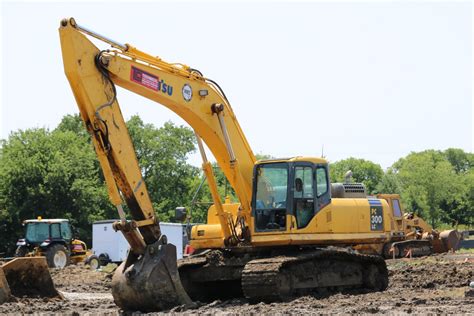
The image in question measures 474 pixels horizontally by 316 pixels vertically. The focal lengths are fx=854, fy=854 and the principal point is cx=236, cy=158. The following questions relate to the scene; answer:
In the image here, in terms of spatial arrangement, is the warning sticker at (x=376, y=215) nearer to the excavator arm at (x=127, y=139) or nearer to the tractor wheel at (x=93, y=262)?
the excavator arm at (x=127, y=139)

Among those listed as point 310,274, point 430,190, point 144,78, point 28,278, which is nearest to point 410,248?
point 310,274

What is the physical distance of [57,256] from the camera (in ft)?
117

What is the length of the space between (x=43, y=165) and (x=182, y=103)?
42.1 metres

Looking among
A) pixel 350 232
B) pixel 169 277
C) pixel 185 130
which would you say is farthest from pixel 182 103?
pixel 185 130

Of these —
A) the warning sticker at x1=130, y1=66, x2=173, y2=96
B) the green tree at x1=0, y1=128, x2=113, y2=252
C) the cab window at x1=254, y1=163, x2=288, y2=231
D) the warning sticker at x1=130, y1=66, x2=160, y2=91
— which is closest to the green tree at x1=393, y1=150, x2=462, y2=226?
the green tree at x1=0, y1=128, x2=113, y2=252

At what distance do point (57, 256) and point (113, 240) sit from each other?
5.23 m

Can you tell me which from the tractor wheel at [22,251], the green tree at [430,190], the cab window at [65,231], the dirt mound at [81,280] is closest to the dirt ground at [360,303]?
the dirt mound at [81,280]

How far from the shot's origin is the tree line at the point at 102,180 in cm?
5538

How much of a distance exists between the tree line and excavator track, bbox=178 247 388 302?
7680 millimetres

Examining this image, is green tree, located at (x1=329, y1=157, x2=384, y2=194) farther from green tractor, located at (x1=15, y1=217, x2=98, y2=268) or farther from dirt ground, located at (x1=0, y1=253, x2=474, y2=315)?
dirt ground, located at (x1=0, y1=253, x2=474, y2=315)

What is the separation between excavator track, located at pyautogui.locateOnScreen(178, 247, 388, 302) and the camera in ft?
51.4

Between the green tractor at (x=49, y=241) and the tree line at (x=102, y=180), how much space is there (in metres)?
6.12

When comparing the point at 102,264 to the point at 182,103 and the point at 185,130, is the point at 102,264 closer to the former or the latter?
the point at 182,103

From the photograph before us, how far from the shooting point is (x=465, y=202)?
331ft
